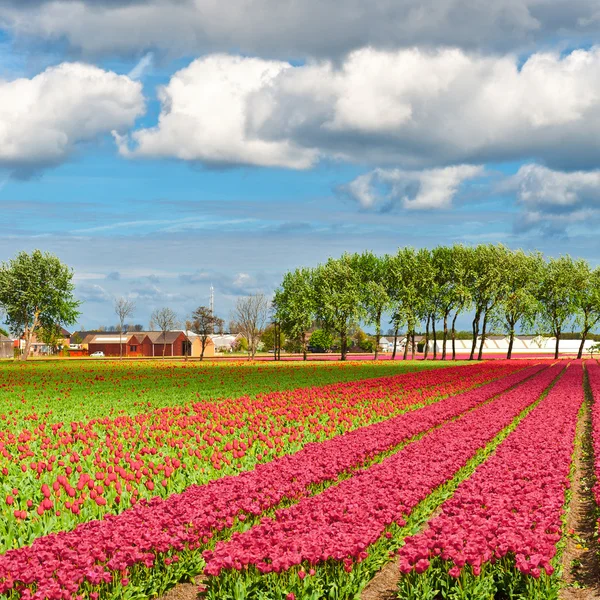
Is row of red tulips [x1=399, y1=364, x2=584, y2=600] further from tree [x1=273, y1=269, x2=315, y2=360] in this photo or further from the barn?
the barn

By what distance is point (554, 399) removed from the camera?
1016 inches

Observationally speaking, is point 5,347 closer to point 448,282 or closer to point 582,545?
point 448,282

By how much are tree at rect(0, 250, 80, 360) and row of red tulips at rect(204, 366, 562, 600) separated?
79.0 m

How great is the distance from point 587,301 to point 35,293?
74.4 m

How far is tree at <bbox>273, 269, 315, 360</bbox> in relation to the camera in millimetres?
89812

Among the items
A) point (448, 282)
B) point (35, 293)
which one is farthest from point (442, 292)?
point (35, 293)

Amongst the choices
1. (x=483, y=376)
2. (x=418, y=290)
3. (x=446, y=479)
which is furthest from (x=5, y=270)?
(x=446, y=479)

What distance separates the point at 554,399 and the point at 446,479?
15.8 m

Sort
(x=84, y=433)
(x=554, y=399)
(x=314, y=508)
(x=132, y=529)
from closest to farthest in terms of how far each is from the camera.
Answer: (x=132, y=529) < (x=314, y=508) < (x=84, y=433) < (x=554, y=399)

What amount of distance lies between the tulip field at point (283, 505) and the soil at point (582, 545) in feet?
0.79

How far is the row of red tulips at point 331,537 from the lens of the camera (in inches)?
270

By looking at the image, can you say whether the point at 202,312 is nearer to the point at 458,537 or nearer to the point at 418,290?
the point at 418,290

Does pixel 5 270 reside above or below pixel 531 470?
above

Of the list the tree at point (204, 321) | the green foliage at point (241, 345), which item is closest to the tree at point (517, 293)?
the tree at point (204, 321)
